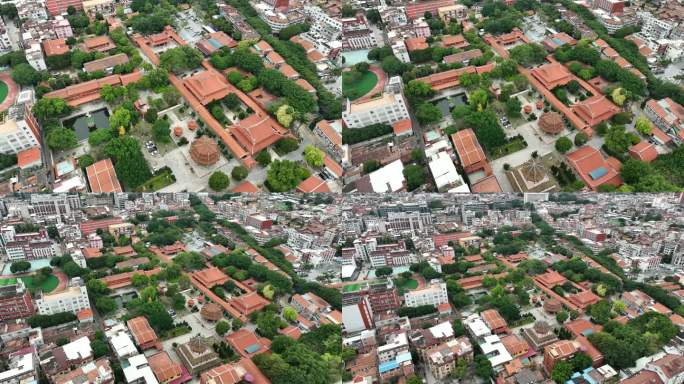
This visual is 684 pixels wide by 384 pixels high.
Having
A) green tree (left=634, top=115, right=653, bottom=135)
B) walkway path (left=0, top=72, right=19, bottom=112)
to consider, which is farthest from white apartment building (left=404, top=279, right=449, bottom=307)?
walkway path (left=0, top=72, right=19, bottom=112)

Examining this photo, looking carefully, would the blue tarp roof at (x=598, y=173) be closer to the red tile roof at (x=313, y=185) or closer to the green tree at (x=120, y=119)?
the red tile roof at (x=313, y=185)

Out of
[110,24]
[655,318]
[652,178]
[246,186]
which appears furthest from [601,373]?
[110,24]

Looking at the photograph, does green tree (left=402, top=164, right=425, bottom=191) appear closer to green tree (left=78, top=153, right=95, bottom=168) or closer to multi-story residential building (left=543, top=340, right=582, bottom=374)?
multi-story residential building (left=543, top=340, right=582, bottom=374)

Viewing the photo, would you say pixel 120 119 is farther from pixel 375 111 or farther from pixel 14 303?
pixel 375 111

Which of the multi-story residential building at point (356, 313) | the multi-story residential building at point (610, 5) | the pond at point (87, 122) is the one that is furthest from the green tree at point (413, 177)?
the multi-story residential building at point (610, 5)

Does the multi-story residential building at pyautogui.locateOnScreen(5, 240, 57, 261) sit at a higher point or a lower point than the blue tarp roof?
lower

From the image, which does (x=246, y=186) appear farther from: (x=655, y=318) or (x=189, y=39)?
(x=655, y=318)
